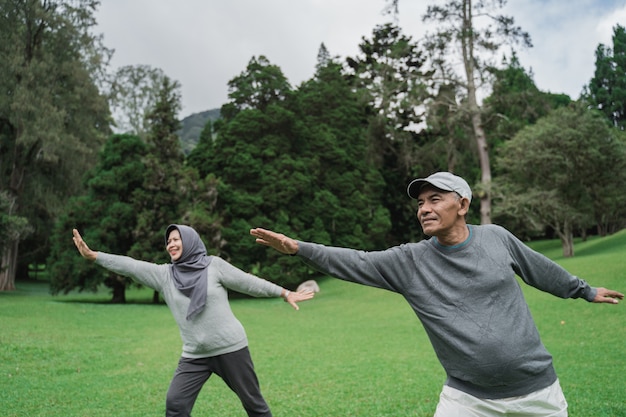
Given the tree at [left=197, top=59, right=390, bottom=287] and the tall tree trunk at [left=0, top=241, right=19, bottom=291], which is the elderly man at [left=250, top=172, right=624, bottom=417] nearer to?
the tree at [left=197, top=59, right=390, bottom=287]

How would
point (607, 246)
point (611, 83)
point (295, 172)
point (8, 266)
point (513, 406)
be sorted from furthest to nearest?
point (611, 83), point (295, 172), point (607, 246), point (8, 266), point (513, 406)

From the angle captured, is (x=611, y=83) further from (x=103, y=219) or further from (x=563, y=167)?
(x=103, y=219)

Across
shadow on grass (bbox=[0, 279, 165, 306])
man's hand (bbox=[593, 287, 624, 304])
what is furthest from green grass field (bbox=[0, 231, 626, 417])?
shadow on grass (bbox=[0, 279, 165, 306])

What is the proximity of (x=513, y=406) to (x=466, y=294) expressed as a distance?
629mm

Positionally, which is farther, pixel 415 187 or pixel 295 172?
pixel 295 172

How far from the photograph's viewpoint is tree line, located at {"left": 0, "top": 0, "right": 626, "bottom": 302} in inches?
1055

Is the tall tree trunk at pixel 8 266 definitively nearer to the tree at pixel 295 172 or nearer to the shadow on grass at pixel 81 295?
the shadow on grass at pixel 81 295

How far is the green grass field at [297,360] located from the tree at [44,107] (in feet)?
30.9

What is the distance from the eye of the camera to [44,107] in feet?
91.3

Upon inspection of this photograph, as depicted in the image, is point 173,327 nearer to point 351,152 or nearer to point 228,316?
point 228,316

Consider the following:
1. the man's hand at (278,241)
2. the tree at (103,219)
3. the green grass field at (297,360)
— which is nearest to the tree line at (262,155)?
the tree at (103,219)

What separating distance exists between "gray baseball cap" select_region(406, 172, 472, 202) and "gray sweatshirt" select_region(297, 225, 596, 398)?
23 cm

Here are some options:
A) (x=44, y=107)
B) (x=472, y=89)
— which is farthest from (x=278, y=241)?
(x=44, y=107)

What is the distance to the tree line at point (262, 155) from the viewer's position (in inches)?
1055
